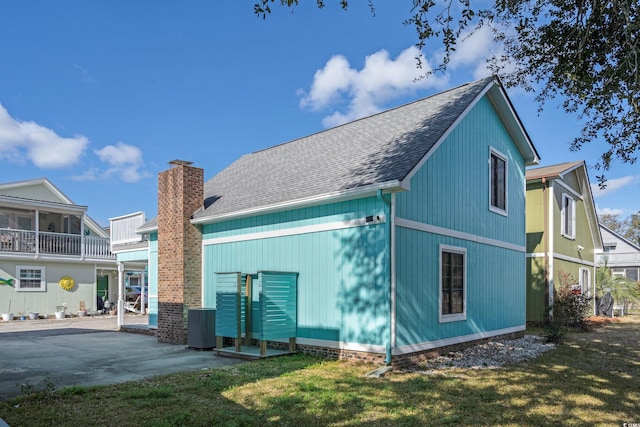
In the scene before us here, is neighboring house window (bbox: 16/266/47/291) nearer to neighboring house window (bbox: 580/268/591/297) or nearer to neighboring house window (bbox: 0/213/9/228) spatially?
neighboring house window (bbox: 0/213/9/228)

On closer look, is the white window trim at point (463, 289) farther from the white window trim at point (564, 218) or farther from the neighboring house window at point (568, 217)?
the neighboring house window at point (568, 217)

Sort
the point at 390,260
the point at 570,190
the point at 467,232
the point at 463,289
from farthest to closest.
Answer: the point at 570,190 < the point at 467,232 < the point at 463,289 < the point at 390,260

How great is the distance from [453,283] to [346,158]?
388cm

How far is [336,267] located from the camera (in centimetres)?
987

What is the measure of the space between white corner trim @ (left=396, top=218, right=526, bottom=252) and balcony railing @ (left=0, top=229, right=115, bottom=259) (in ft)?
70.8

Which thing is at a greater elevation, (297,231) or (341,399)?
(297,231)

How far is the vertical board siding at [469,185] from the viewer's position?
10.4 m

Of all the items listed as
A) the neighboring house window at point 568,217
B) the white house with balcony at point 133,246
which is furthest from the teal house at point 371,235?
the neighboring house window at point 568,217

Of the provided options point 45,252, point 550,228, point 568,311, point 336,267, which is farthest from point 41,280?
point 568,311

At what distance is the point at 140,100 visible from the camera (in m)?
19.7

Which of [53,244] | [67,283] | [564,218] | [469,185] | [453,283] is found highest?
[469,185]

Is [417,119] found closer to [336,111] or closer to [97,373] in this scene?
[97,373]

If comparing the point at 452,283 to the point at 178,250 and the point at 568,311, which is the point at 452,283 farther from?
the point at 568,311

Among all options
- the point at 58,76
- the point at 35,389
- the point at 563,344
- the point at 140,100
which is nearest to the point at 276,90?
the point at 140,100
